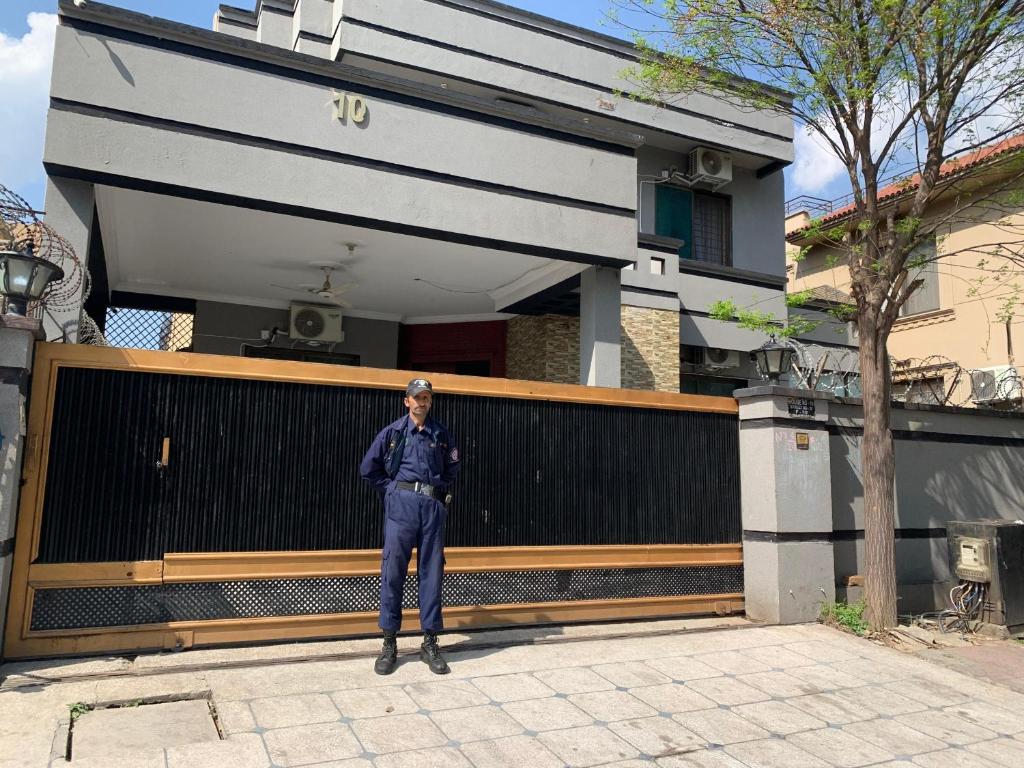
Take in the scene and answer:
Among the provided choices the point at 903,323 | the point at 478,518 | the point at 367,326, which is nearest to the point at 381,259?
the point at 367,326

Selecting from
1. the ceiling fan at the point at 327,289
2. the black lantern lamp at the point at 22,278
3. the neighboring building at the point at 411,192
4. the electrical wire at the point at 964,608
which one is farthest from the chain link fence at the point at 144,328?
the electrical wire at the point at 964,608

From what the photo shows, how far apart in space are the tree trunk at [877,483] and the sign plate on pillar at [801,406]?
56cm

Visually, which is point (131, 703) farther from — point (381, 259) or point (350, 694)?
point (381, 259)

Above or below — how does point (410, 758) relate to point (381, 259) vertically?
below

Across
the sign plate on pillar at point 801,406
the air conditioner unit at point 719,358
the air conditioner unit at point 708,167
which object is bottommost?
the sign plate on pillar at point 801,406

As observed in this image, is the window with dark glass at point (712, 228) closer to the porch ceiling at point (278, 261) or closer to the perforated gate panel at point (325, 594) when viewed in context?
the porch ceiling at point (278, 261)

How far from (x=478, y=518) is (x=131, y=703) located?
2762 mm

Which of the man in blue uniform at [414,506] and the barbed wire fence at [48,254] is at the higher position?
the barbed wire fence at [48,254]

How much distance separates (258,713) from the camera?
4012mm

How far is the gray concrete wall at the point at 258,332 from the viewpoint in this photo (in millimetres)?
10961

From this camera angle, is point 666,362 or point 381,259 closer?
point 381,259


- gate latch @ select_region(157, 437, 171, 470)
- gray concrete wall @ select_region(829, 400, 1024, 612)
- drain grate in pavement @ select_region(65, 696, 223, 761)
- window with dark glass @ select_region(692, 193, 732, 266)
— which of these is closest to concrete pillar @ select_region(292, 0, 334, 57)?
window with dark glass @ select_region(692, 193, 732, 266)

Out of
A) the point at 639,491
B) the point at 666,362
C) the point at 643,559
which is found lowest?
the point at 643,559

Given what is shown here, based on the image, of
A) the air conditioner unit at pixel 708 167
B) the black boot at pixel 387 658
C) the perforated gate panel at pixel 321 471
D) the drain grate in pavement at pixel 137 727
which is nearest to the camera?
the drain grate in pavement at pixel 137 727
